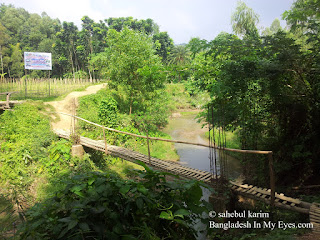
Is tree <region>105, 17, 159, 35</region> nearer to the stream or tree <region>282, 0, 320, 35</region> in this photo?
the stream

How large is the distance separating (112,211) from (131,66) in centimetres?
1091

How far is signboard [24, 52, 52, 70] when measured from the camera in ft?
42.3

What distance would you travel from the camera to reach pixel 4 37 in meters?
28.1

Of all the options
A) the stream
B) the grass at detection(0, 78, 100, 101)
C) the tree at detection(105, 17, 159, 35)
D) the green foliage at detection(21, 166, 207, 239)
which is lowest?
the stream

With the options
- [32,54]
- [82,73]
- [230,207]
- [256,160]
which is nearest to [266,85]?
[256,160]

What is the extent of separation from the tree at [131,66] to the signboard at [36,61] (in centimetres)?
415

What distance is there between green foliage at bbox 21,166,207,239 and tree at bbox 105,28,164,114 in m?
10.2

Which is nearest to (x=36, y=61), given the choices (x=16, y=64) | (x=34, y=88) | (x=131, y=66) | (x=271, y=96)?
(x=34, y=88)

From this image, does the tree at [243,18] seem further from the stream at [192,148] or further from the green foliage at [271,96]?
the green foliage at [271,96]

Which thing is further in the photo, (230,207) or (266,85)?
(266,85)

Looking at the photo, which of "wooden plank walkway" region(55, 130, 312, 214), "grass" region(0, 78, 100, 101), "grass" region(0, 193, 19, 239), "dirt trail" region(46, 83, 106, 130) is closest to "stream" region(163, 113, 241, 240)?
"wooden plank walkway" region(55, 130, 312, 214)

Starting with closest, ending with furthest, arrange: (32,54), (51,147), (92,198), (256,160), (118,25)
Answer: (92,198) < (256,160) < (51,147) < (32,54) < (118,25)

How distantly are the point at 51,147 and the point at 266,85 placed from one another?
280 inches

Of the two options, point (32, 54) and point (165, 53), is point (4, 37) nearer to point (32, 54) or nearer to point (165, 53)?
point (32, 54)
